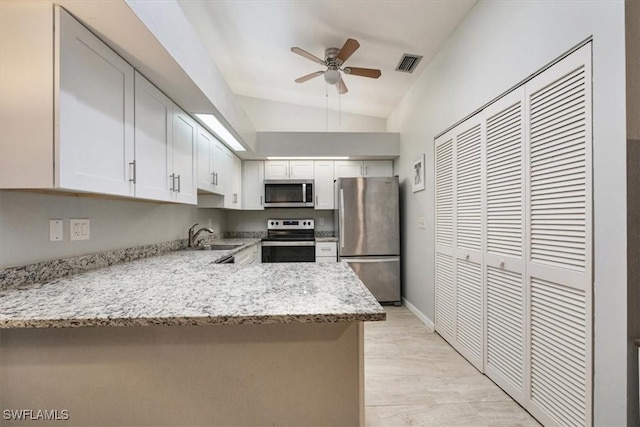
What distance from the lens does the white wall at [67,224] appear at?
1.23 metres

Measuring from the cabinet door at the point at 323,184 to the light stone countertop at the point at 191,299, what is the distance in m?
2.78

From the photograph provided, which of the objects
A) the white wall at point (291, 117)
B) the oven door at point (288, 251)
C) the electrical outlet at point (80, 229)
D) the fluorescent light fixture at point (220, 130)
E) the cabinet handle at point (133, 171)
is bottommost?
the oven door at point (288, 251)

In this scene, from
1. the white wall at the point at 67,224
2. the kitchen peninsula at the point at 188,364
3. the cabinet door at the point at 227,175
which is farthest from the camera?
the cabinet door at the point at 227,175

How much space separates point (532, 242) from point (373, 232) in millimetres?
2157

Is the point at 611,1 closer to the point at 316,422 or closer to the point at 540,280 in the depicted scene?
the point at 540,280

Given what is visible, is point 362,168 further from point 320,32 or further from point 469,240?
point 469,240

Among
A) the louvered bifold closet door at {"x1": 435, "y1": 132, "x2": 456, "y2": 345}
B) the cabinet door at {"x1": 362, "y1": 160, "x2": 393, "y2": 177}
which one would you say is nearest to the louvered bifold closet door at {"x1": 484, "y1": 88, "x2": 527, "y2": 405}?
the louvered bifold closet door at {"x1": 435, "y1": 132, "x2": 456, "y2": 345}

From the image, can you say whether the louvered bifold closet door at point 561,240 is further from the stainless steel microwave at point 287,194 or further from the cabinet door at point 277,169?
the cabinet door at point 277,169

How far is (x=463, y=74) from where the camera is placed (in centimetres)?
232

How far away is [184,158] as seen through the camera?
229cm

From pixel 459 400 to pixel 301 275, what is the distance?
135 centimetres

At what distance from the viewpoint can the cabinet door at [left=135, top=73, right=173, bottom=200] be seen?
1.64 metres

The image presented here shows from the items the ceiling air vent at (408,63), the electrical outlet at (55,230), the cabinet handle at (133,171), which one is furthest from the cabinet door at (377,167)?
the electrical outlet at (55,230)

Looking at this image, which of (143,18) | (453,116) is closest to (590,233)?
(453,116)
